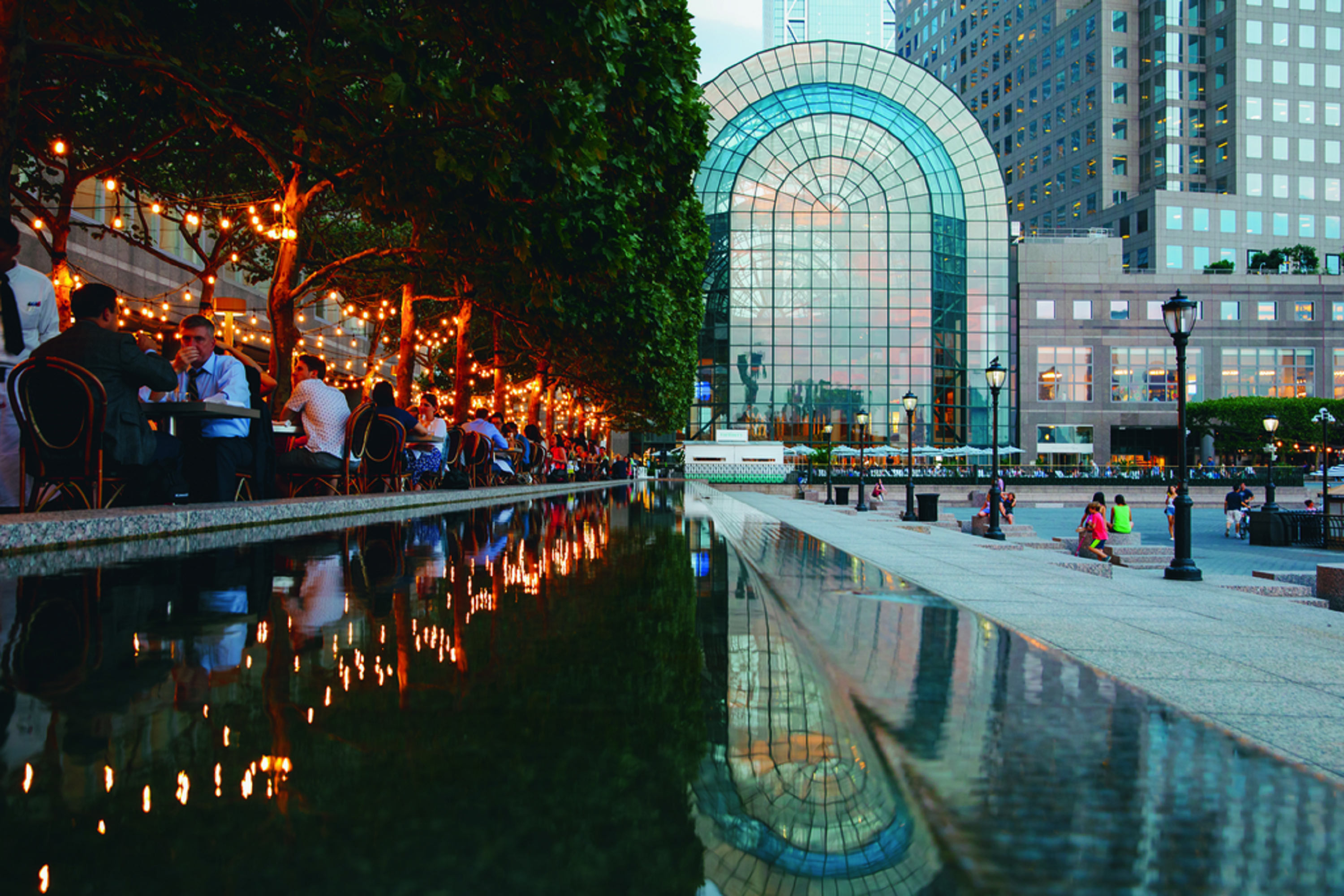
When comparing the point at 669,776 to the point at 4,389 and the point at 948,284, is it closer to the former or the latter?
the point at 4,389

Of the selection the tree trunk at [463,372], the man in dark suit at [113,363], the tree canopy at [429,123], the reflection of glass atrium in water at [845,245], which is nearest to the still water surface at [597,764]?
the man in dark suit at [113,363]

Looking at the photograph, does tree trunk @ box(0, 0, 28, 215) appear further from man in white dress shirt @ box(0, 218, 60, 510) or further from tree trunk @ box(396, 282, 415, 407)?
tree trunk @ box(396, 282, 415, 407)

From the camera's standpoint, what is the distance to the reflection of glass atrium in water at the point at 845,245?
63969 mm

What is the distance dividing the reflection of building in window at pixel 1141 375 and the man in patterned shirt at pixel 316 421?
76441mm

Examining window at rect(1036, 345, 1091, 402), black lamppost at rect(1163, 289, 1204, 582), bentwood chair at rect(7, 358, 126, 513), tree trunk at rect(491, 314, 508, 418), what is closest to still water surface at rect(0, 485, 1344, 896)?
bentwood chair at rect(7, 358, 126, 513)

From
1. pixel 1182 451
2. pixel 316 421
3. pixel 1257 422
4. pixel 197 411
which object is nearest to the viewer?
pixel 197 411

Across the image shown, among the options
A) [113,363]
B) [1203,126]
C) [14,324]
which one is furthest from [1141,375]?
[14,324]

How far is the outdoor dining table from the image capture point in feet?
22.0

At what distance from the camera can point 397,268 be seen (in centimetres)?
1567

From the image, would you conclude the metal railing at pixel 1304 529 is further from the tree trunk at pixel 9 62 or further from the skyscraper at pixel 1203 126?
the skyscraper at pixel 1203 126

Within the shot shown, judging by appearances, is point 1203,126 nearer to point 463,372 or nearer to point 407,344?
point 463,372

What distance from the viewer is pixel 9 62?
6.95 metres

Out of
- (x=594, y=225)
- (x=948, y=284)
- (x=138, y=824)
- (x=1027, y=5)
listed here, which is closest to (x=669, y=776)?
(x=138, y=824)

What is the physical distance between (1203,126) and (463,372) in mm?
94890
